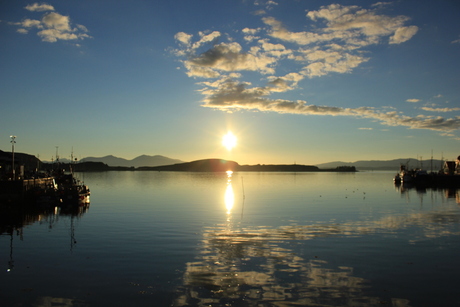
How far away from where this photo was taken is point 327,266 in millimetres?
20516

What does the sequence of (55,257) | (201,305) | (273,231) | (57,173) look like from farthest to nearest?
(57,173), (273,231), (55,257), (201,305)

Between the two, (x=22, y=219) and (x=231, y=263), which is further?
(x=22, y=219)

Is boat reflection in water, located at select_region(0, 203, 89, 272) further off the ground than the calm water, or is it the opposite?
the calm water

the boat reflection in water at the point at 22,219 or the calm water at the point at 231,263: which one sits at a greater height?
the calm water at the point at 231,263

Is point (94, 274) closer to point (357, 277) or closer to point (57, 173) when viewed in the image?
point (357, 277)

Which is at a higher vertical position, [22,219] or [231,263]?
[231,263]

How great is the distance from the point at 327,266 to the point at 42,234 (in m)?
24.9

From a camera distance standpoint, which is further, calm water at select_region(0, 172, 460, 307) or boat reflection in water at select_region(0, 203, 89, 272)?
boat reflection in water at select_region(0, 203, 89, 272)

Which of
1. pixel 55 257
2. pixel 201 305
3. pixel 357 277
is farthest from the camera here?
pixel 55 257

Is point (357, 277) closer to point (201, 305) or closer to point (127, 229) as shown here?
point (201, 305)

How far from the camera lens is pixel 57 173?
8512cm

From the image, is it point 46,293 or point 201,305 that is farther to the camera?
point 46,293

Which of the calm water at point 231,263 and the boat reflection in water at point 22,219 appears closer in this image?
the calm water at point 231,263

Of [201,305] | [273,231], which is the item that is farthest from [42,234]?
[201,305]
